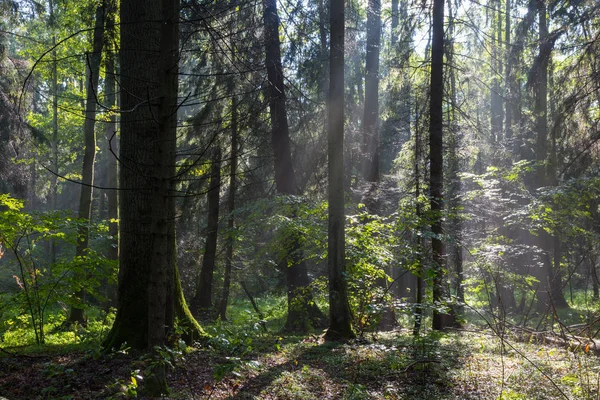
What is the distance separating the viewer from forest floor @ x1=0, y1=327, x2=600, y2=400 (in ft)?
14.9

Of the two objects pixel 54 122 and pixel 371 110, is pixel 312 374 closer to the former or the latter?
pixel 371 110

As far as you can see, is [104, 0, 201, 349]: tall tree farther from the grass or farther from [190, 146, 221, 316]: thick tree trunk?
[190, 146, 221, 316]: thick tree trunk

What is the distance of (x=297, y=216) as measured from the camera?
34.9ft

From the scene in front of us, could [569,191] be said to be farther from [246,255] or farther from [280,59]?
[246,255]

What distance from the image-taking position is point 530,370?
593cm

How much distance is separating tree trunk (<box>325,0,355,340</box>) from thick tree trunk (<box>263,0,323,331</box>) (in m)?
2.59

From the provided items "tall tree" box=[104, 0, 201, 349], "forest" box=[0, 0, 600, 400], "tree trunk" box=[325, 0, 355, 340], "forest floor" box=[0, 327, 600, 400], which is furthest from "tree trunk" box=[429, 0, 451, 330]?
"tall tree" box=[104, 0, 201, 349]

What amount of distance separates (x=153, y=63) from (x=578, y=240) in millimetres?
17935

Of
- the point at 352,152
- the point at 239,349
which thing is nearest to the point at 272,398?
the point at 239,349

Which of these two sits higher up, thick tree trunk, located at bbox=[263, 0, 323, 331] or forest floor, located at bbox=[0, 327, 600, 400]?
thick tree trunk, located at bbox=[263, 0, 323, 331]

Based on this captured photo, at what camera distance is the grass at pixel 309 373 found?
450 cm

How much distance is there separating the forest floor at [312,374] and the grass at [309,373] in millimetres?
13

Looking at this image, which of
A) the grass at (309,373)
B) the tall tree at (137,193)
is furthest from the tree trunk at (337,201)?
the tall tree at (137,193)

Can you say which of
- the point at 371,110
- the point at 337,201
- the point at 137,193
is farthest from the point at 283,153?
the point at 137,193
